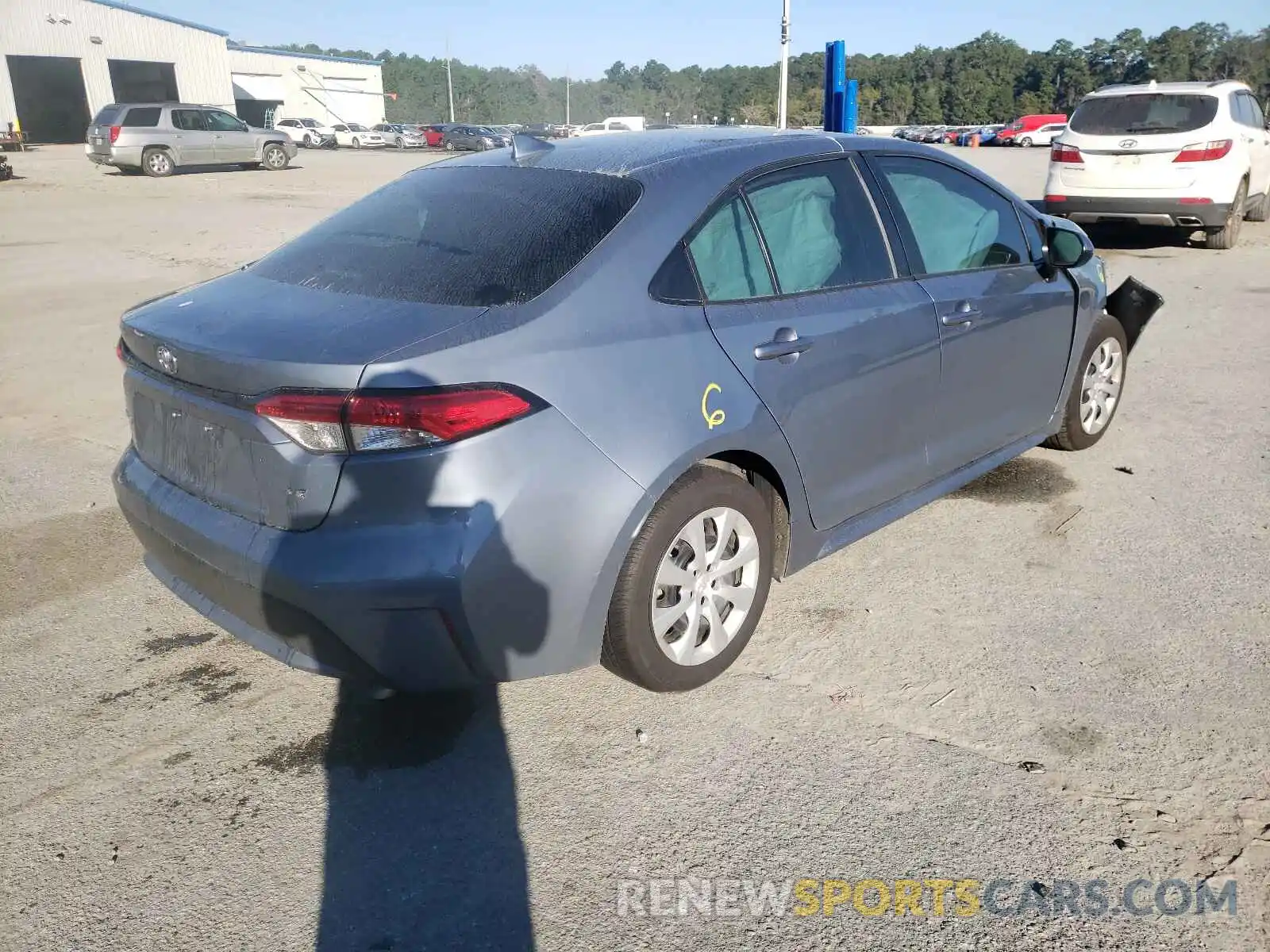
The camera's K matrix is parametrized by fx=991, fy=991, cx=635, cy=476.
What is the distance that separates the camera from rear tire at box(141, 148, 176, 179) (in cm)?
2567

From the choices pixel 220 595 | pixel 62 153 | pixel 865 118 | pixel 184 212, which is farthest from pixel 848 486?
pixel 865 118

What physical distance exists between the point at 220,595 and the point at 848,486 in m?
2.05

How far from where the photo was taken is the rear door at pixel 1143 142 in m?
10.9

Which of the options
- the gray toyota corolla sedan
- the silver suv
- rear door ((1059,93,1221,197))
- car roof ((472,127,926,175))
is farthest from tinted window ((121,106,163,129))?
car roof ((472,127,926,175))

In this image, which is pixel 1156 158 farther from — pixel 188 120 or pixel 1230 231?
pixel 188 120

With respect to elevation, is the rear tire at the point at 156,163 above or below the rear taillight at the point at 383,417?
above

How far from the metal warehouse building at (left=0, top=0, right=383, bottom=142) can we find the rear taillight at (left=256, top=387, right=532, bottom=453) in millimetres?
51951

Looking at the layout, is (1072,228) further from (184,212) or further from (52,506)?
(184,212)

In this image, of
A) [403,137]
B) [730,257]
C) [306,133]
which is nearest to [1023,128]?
[403,137]


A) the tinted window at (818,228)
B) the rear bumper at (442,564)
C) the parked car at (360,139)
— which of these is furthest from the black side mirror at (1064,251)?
the parked car at (360,139)

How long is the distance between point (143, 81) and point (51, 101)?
6.83 meters

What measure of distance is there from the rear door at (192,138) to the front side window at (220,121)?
0.14 metres

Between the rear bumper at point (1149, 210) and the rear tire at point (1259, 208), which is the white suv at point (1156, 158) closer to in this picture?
the rear bumper at point (1149, 210)

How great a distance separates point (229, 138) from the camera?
27.4m
